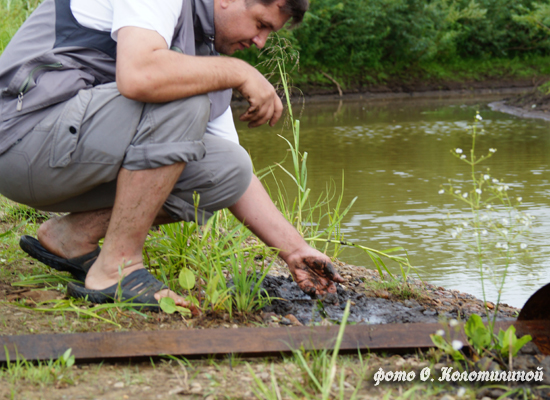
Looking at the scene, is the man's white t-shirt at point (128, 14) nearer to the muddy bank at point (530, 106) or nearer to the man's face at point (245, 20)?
the man's face at point (245, 20)

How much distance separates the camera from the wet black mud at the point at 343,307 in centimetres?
201

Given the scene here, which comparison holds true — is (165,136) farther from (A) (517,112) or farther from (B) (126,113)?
(A) (517,112)

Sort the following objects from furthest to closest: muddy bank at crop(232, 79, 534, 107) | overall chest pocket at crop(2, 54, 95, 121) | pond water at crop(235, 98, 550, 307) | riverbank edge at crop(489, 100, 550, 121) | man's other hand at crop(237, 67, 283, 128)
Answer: muddy bank at crop(232, 79, 534, 107) → riverbank edge at crop(489, 100, 550, 121) → pond water at crop(235, 98, 550, 307) → man's other hand at crop(237, 67, 283, 128) → overall chest pocket at crop(2, 54, 95, 121)

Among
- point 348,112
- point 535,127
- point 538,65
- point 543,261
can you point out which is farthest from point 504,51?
point 543,261

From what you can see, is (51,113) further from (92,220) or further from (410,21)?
(410,21)

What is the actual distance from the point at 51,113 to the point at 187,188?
1.55 ft

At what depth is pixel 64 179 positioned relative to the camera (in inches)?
72.9

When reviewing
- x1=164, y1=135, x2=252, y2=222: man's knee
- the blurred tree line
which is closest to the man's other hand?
x1=164, y1=135, x2=252, y2=222: man's knee

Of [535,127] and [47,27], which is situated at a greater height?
[47,27]

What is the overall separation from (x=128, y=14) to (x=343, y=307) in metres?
1.19

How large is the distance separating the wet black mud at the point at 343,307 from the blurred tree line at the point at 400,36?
49.1ft

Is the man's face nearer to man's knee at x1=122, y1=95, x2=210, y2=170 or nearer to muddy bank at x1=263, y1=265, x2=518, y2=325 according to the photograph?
man's knee at x1=122, y1=95, x2=210, y2=170

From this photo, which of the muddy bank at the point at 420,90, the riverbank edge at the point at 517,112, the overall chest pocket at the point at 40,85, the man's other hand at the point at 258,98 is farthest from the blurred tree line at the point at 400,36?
the overall chest pocket at the point at 40,85

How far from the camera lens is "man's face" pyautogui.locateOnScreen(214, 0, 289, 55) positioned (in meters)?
1.96
